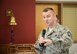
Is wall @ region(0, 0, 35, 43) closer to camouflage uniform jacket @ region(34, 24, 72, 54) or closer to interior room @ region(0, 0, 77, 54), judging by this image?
interior room @ region(0, 0, 77, 54)

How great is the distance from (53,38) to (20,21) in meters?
3.25

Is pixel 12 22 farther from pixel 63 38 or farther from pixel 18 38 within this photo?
pixel 63 38

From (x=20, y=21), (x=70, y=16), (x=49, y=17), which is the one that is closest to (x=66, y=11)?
(x=70, y=16)

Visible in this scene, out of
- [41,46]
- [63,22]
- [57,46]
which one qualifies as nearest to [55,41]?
[57,46]

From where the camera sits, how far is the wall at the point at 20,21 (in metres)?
4.75

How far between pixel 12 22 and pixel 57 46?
3014mm

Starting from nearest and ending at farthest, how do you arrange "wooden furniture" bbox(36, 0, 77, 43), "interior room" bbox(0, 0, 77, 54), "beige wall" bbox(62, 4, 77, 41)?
"interior room" bbox(0, 0, 77, 54), "wooden furniture" bbox(36, 0, 77, 43), "beige wall" bbox(62, 4, 77, 41)

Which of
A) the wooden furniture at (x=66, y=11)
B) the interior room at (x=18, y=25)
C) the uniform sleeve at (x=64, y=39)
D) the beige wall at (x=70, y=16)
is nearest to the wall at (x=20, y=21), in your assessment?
the interior room at (x=18, y=25)

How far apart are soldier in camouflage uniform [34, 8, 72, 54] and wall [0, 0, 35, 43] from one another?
307cm

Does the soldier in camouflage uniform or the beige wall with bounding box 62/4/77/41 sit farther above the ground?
the beige wall with bounding box 62/4/77/41

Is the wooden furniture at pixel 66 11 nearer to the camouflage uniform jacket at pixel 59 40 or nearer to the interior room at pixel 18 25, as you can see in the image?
the interior room at pixel 18 25

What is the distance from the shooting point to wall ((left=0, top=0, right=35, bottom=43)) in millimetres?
4750

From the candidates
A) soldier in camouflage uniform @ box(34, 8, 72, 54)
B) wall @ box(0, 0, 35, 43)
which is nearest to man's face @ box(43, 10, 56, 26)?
soldier in camouflage uniform @ box(34, 8, 72, 54)

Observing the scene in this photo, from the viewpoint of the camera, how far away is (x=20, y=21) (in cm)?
480
